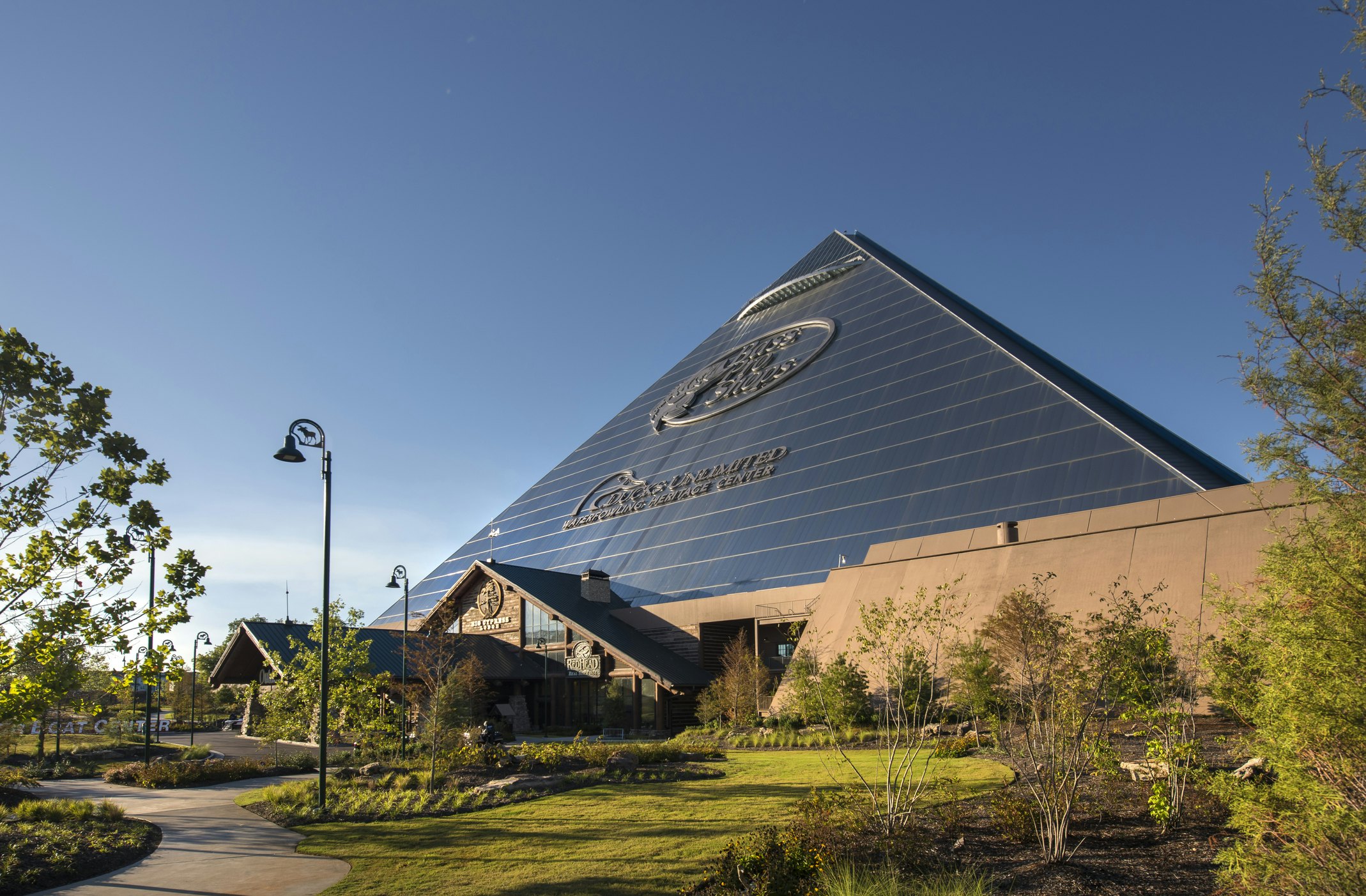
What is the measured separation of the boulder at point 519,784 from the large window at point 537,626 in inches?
1048

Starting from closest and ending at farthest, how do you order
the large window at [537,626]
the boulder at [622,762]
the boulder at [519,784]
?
the boulder at [519,784], the boulder at [622,762], the large window at [537,626]


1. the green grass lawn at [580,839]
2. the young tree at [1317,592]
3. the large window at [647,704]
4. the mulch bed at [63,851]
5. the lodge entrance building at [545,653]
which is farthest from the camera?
the lodge entrance building at [545,653]

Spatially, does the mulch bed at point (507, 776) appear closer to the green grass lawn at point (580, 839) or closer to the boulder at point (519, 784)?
the boulder at point (519, 784)

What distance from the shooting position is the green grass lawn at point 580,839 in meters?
10.4

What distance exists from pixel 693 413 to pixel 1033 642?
5447 cm

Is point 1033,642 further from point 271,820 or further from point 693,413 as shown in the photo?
point 693,413

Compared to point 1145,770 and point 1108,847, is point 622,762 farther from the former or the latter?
point 1108,847

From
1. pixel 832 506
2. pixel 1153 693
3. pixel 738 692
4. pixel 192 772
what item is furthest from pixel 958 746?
pixel 192 772

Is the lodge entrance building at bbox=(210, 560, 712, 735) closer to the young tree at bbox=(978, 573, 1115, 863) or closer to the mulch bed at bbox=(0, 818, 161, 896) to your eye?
the mulch bed at bbox=(0, 818, 161, 896)

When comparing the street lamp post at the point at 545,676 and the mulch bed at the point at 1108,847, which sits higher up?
the mulch bed at the point at 1108,847

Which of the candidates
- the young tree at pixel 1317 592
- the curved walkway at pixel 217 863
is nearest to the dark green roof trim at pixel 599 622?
the curved walkway at pixel 217 863

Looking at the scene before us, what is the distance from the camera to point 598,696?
43156 millimetres

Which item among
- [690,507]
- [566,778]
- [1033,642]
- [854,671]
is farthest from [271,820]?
[690,507]

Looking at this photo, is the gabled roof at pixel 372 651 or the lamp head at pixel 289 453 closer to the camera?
the lamp head at pixel 289 453
